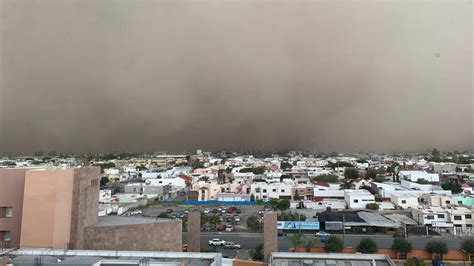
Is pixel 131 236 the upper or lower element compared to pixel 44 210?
lower

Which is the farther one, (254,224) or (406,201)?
(406,201)

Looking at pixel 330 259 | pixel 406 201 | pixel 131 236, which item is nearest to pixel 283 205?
pixel 406 201

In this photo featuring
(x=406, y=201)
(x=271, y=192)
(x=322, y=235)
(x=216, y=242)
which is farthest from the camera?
(x=271, y=192)

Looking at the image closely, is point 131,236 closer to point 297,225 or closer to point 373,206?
point 297,225

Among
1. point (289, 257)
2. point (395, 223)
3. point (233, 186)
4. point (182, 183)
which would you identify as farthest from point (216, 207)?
point (289, 257)

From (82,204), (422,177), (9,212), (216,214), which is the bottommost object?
(216,214)

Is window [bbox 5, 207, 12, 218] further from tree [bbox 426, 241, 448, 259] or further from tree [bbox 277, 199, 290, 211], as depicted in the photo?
tree [bbox 277, 199, 290, 211]

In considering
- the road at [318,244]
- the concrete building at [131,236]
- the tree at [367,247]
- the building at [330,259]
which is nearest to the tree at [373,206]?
the road at [318,244]
